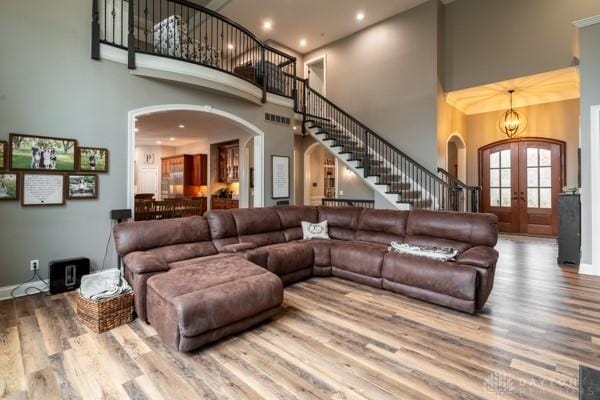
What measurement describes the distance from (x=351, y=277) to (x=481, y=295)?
5.02 ft

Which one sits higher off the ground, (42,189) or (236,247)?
(42,189)

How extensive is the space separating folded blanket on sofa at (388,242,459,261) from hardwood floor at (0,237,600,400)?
0.55 m

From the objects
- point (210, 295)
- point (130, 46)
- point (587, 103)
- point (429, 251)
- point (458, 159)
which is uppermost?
point (130, 46)

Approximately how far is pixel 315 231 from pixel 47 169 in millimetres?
3643

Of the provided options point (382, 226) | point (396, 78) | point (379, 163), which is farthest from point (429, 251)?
point (396, 78)

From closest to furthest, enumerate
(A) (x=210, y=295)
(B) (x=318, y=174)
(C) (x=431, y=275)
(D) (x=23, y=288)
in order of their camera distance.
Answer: (A) (x=210, y=295), (C) (x=431, y=275), (D) (x=23, y=288), (B) (x=318, y=174)

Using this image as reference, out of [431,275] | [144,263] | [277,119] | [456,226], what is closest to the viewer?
[144,263]

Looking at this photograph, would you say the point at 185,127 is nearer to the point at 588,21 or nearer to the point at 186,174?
the point at 186,174

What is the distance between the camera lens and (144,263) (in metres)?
2.92

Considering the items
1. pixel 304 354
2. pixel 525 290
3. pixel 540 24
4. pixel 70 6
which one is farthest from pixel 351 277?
pixel 540 24

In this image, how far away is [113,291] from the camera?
2.85m

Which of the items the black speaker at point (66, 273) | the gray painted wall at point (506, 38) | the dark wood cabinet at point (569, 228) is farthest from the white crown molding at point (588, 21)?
the black speaker at point (66, 273)

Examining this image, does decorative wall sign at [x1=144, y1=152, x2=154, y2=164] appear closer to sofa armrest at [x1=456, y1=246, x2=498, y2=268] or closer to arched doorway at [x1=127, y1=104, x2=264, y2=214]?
arched doorway at [x1=127, y1=104, x2=264, y2=214]

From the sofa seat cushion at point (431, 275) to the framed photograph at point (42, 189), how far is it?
4.11m
